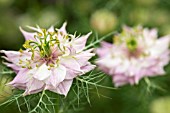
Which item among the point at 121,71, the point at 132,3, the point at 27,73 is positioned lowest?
the point at 121,71

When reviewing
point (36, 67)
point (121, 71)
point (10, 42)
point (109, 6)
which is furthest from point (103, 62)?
point (10, 42)

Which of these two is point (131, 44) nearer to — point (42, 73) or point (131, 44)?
point (131, 44)

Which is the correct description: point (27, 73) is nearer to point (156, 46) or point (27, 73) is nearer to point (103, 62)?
point (103, 62)

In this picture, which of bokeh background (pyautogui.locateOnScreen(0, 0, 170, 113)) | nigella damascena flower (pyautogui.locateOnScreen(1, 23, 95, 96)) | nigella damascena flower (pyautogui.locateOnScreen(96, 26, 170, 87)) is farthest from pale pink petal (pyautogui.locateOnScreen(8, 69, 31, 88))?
bokeh background (pyautogui.locateOnScreen(0, 0, 170, 113))

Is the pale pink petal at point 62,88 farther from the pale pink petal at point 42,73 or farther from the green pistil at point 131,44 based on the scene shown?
the green pistil at point 131,44

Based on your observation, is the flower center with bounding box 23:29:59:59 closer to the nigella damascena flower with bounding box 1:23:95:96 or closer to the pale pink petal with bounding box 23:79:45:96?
the nigella damascena flower with bounding box 1:23:95:96

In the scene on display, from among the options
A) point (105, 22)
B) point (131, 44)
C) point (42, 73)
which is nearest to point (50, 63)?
point (42, 73)
